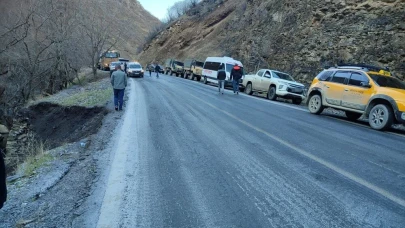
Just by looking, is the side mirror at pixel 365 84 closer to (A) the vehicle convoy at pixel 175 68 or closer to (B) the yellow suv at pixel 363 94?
(B) the yellow suv at pixel 363 94

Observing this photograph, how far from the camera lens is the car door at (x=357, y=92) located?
37.7 feet

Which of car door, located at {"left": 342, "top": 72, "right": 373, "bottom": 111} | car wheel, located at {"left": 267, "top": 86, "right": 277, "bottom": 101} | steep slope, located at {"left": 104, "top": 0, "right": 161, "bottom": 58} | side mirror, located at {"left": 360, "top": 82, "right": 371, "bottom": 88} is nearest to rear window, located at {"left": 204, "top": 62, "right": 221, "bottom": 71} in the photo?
car wheel, located at {"left": 267, "top": 86, "right": 277, "bottom": 101}

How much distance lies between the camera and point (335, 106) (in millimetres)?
12820

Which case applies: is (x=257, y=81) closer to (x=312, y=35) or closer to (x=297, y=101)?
(x=297, y=101)

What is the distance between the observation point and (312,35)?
2589 cm

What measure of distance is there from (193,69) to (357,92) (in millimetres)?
28618

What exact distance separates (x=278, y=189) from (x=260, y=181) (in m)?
0.38

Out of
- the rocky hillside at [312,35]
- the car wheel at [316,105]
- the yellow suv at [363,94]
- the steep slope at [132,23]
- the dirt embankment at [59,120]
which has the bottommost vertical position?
the dirt embankment at [59,120]

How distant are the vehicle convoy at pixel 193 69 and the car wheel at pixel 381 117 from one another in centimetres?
2734

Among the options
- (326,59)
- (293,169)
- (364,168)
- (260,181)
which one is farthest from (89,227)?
(326,59)

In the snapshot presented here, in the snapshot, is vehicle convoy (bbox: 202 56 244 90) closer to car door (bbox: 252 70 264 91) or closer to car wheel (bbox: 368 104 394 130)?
car door (bbox: 252 70 264 91)

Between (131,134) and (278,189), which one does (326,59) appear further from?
(278,189)

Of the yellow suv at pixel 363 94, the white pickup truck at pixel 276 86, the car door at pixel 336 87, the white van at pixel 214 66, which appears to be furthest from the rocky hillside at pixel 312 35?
the car door at pixel 336 87

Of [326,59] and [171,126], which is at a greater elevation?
[326,59]
